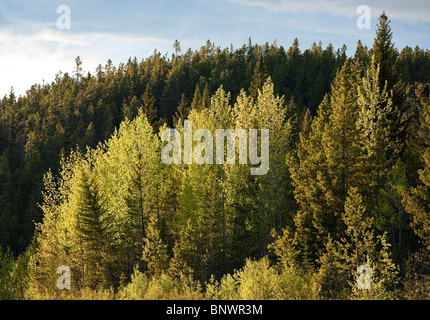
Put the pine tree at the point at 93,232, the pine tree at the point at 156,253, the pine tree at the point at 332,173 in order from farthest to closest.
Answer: the pine tree at the point at 93,232 → the pine tree at the point at 156,253 → the pine tree at the point at 332,173

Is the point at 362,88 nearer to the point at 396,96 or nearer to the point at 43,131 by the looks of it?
the point at 396,96

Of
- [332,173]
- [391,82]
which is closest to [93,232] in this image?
[332,173]

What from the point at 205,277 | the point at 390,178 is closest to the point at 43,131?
the point at 205,277

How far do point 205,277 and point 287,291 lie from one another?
1274 cm

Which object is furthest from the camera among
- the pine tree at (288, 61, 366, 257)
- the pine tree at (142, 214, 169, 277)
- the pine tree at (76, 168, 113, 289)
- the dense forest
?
the pine tree at (76, 168, 113, 289)

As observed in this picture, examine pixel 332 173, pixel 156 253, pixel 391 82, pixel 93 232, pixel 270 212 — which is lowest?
pixel 156 253

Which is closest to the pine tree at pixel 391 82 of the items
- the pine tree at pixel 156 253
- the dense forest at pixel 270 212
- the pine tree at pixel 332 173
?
the dense forest at pixel 270 212

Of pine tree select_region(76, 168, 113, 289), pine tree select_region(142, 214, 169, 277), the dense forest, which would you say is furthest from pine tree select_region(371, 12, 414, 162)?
pine tree select_region(76, 168, 113, 289)

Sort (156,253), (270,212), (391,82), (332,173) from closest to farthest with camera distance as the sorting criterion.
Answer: (332,173) → (156,253) → (270,212) → (391,82)

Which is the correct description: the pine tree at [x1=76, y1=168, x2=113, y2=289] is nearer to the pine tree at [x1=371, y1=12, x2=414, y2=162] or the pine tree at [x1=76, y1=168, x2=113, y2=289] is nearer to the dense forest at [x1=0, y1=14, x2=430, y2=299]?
the dense forest at [x1=0, y1=14, x2=430, y2=299]

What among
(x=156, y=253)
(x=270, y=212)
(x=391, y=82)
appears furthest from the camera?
(x=391, y=82)

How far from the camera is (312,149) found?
34.9 meters

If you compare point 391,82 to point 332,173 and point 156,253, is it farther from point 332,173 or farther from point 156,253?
point 156,253

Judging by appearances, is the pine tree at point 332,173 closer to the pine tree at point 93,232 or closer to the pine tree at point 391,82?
the pine tree at point 391,82
